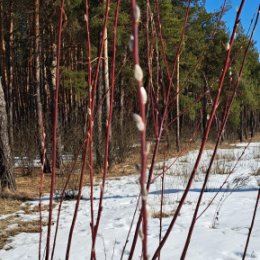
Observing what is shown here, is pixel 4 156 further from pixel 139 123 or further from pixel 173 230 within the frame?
pixel 139 123

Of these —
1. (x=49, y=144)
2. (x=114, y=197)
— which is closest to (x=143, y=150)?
(x=114, y=197)

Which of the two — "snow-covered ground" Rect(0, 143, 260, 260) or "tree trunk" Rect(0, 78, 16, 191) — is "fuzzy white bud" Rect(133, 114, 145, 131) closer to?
"snow-covered ground" Rect(0, 143, 260, 260)

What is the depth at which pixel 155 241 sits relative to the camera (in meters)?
3.34

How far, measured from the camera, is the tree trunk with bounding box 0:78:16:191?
6.08 metres

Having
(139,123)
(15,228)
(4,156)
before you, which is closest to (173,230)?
(15,228)

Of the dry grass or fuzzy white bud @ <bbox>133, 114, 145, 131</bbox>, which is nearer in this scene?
fuzzy white bud @ <bbox>133, 114, 145, 131</bbox>

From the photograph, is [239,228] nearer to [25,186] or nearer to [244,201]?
[244,201]

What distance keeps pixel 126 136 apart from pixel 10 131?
2977mm

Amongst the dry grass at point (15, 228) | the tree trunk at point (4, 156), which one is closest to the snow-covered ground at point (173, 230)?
the dry grass at point (15, 228)

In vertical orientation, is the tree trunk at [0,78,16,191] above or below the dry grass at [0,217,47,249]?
above

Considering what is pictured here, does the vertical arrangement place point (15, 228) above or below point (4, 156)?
below

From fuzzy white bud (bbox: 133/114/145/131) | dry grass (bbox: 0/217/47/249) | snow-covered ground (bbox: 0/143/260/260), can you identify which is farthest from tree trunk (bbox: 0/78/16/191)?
fuzzy white bud (bbox: 133/114/145/131)

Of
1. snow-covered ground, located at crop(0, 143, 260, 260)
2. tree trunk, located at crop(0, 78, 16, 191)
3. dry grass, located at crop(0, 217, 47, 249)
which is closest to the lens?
snow-covered ground, located at crop(0, 143, 260, 260)

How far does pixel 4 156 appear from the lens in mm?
6168
